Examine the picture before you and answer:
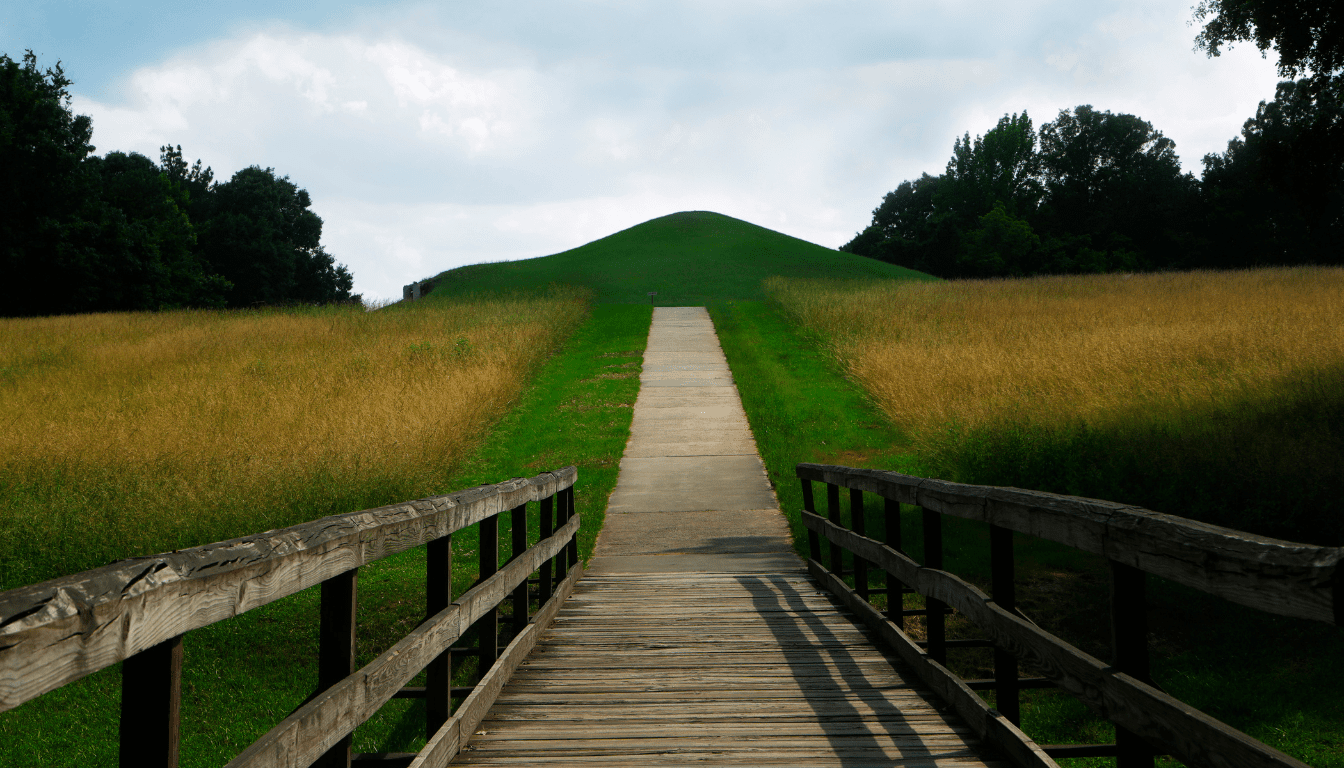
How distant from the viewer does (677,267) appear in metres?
50.9

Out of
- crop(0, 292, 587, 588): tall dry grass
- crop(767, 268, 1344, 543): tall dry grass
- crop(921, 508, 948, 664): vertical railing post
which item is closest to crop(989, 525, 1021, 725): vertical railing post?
crop(921, 508, 948, 664): vertical railing post

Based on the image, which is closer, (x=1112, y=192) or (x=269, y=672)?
(x=269, y=672)

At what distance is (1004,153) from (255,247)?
220 ft

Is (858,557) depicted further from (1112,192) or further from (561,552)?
(1112,192)

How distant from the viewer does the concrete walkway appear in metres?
9.20

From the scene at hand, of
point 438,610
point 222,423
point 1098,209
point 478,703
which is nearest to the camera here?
point 438,610

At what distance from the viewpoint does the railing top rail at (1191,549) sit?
1.79 metres

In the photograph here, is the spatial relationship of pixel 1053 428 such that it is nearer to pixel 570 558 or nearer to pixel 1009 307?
pixel 570 558

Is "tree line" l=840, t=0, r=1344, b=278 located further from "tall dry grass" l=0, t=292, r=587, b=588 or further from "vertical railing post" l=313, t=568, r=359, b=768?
"vertical railing post" l=313, t=568, r=359, b=768

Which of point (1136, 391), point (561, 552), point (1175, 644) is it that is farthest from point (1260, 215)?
point (561, 552)

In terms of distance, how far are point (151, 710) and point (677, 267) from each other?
163 feet

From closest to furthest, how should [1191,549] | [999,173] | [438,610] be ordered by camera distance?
A: [1191,549] → [438,610] → [999,173]

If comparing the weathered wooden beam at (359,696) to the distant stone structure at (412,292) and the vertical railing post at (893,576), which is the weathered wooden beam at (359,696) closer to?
the vertical railing post at (893,576)

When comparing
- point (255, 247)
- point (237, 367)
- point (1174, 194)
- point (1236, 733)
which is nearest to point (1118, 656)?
point (1236, 733)
